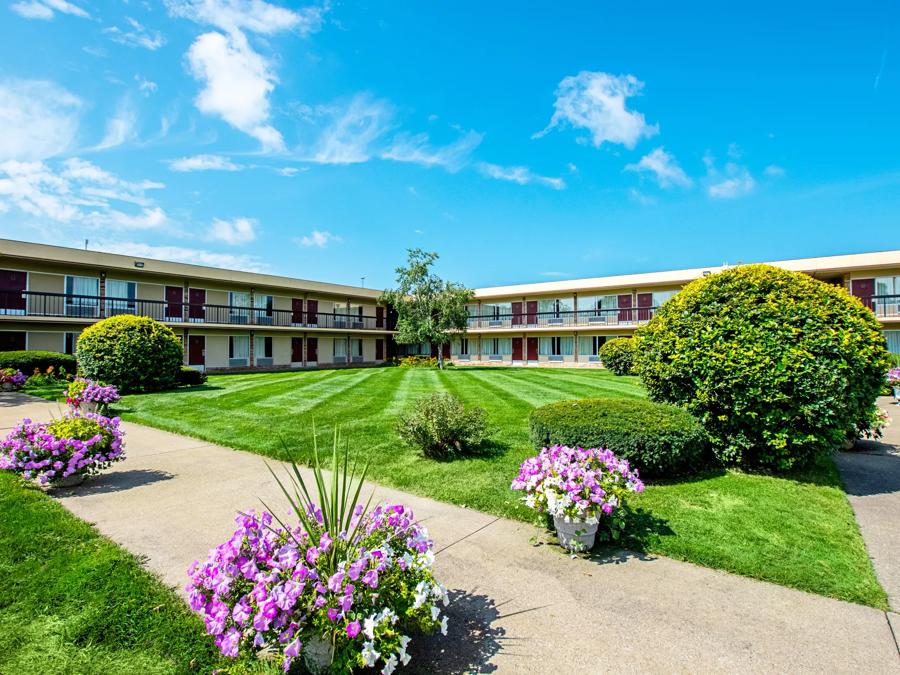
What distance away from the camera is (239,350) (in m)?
31.9

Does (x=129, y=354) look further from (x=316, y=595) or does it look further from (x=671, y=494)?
(x=671, y=494)

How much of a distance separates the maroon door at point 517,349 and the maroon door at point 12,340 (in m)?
32.5

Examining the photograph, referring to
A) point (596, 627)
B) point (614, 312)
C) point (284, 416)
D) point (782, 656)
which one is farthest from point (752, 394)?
point (614, 312)

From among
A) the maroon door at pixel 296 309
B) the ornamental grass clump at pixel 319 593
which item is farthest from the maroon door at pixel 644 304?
the ornamental grass clump at pixel 319 593

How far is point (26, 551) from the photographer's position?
4.09m

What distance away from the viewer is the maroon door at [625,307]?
34.4 m

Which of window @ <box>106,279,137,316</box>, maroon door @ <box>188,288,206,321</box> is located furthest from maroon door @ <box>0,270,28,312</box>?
maroon door @ <box>188,288,206,321</box>

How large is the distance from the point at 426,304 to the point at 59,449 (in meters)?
25.7

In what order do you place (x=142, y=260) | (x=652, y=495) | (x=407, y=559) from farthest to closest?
(x=142, y=260)
(x=652, y=495)
(x=407, y=559)

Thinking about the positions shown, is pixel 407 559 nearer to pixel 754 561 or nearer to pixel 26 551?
pixel 754 561

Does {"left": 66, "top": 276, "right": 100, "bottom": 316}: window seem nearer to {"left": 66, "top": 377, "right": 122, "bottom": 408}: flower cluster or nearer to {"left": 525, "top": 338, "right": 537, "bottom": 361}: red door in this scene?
{"left": 66, "top": 377, "right": 122, "bottom": 408}: flower cluster

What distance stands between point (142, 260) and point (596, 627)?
30.9 meters

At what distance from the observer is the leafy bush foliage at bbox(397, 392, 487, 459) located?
24.3 ft

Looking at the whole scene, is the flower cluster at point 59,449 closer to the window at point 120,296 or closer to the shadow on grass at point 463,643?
the shadow on grass at point 463,643
